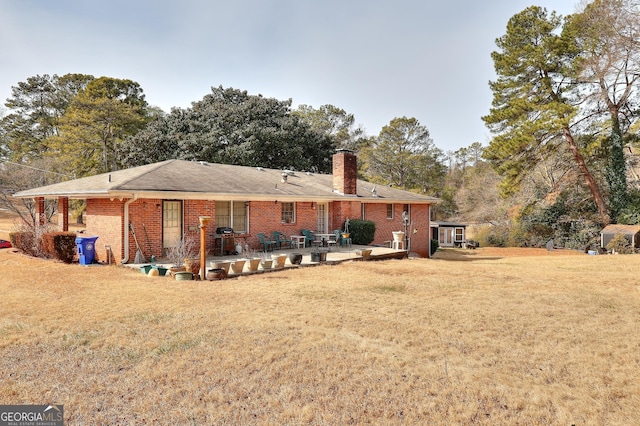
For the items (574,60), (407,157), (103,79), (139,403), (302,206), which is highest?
(103,79)

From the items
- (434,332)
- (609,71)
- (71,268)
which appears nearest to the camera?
(434,332)

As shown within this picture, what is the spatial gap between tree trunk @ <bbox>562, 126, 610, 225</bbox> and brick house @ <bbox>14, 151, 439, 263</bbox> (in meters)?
10.7

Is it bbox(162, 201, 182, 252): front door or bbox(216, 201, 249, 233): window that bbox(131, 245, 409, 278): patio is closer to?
bbox(162, 201, 182, 252): front door

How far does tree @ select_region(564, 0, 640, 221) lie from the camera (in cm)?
2016

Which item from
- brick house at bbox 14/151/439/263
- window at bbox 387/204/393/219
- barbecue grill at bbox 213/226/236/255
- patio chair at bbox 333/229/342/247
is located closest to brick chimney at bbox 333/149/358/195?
brick house at bbox 14/151/439/263

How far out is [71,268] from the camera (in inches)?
438

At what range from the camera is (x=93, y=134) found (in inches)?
1256

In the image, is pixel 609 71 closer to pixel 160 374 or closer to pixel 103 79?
pixel 160 374

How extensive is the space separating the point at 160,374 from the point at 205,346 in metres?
0.88

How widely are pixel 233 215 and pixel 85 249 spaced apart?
16.6 ft

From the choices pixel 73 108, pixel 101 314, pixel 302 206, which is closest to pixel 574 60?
Result: pixel 302 206

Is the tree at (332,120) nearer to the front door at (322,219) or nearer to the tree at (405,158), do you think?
the tree at (405,158)

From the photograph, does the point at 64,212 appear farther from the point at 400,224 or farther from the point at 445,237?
the point at 445,237

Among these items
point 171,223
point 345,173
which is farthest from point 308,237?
point 171,223
